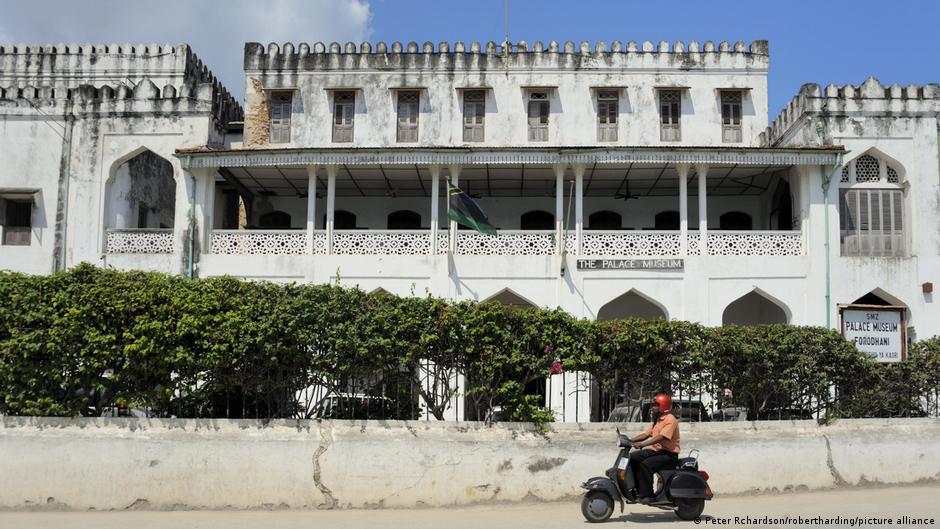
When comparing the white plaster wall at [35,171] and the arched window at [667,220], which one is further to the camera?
the arched window at [667,220]

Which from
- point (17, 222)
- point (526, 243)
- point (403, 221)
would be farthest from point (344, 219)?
point (17, 222)

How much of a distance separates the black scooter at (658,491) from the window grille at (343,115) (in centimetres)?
1535

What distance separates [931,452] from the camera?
10.9 metres

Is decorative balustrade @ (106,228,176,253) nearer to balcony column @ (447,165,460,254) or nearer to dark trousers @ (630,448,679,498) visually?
balcony column @ (447,165,460,254)

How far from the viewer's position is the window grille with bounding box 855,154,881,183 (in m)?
19.2

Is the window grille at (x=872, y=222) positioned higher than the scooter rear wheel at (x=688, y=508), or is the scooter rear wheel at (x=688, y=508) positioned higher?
the window grille at (x=872, y=222)

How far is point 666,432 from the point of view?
839 centimetres

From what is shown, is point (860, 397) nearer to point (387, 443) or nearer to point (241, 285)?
point (387, 443)

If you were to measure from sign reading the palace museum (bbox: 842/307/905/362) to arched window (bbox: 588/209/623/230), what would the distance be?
21.7ft

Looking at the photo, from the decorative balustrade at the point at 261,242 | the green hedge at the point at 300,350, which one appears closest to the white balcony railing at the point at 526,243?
the decorative balustrade at the point at 261,242

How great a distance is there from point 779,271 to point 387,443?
1170 cm

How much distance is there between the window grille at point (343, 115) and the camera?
22203 mm

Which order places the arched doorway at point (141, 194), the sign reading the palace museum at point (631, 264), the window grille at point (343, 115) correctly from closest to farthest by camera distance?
the sign reading the palace museum at point (631, 264)
the arched doorway at point (141, 194)
the window grille at point (343, 115)

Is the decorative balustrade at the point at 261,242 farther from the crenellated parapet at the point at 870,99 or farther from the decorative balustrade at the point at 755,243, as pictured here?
the crenellated parapet at the point at 870,99
